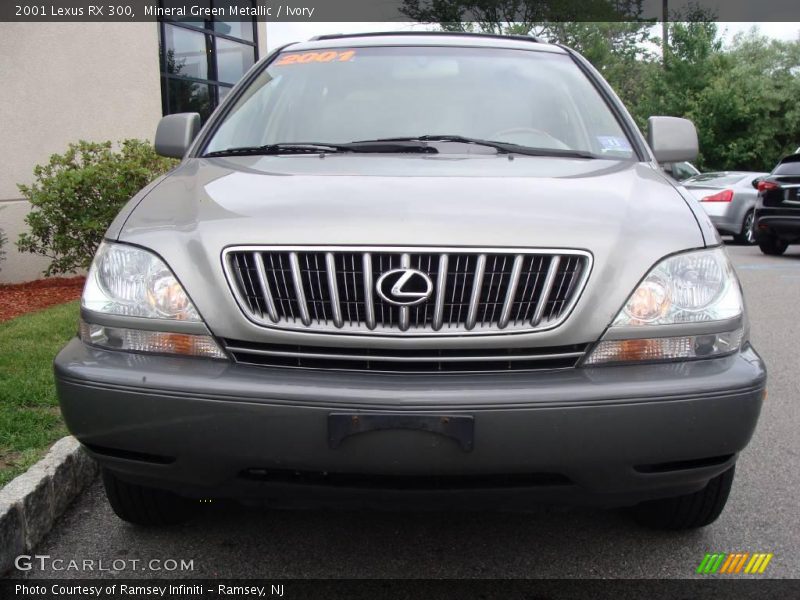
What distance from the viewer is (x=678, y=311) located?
94.7 inches

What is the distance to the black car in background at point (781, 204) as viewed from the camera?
41.6 ft

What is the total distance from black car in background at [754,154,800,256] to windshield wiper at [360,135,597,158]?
1062cm

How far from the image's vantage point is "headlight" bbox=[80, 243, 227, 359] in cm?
237

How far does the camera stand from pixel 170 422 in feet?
7.39

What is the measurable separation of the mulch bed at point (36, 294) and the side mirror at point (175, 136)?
4.14m

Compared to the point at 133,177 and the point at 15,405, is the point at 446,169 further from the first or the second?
the point at 133,177

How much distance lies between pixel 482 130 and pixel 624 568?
1.69 meters

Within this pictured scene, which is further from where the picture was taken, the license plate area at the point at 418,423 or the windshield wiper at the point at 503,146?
the windshield wiper at the point at 503,146

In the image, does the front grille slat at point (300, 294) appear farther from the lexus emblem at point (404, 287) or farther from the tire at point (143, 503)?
the tire at point (143, 503)

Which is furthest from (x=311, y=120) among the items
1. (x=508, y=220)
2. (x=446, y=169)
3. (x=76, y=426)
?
(x=76, y=426)

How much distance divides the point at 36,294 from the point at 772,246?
10769 mm

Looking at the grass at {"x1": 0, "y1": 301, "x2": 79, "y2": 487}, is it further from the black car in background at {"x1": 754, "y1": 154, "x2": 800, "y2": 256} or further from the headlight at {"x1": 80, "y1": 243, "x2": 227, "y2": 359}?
the black car in background at {"x1": 754, "y1": 154, "x2": 800, "y2": 256}

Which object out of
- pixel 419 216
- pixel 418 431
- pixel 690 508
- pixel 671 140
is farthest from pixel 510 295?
pixel 671 140

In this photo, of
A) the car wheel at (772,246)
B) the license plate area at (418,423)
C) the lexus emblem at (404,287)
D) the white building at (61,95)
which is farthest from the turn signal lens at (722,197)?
the license plate area at (418,423)
